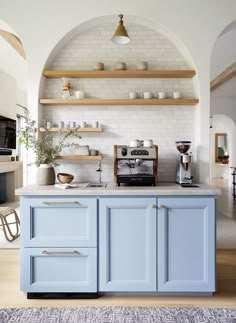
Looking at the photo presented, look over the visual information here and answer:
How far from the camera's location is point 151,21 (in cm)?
276

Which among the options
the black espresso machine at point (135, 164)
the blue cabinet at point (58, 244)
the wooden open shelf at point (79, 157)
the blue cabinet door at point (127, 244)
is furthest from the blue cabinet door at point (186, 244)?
the wooden open shelf at point (79, 157)

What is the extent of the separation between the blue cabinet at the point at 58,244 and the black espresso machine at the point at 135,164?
0.44 m

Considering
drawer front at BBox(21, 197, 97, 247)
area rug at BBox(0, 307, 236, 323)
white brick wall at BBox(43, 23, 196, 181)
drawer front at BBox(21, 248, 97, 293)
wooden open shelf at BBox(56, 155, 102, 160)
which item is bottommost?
area rug at BBox(0, 307, 236, 323)

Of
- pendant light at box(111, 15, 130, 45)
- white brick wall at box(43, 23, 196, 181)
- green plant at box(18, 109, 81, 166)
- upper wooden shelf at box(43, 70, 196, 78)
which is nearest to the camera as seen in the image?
pendant light at box(111, 15, 130, 45)

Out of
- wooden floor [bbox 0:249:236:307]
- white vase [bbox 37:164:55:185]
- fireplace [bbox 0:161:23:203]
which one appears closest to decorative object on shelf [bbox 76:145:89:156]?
white vase [bbox 37:164:55:185]

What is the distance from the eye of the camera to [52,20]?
9.04 feet

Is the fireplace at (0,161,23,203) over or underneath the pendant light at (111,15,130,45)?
underneath

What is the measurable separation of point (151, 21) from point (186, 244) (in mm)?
2160

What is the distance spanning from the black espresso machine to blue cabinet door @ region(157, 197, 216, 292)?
0.37 meters

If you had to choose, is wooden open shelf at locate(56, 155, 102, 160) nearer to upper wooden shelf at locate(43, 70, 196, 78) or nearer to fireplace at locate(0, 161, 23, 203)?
upper wooden shelf at locate(43, 70, 196, 78)

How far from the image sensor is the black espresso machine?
247cm

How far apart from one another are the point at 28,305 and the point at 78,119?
1.77 metres

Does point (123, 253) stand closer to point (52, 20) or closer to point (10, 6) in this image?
point (52, 20)

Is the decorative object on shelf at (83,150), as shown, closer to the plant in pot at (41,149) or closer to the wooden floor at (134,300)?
the plant in pot at (41,149)
